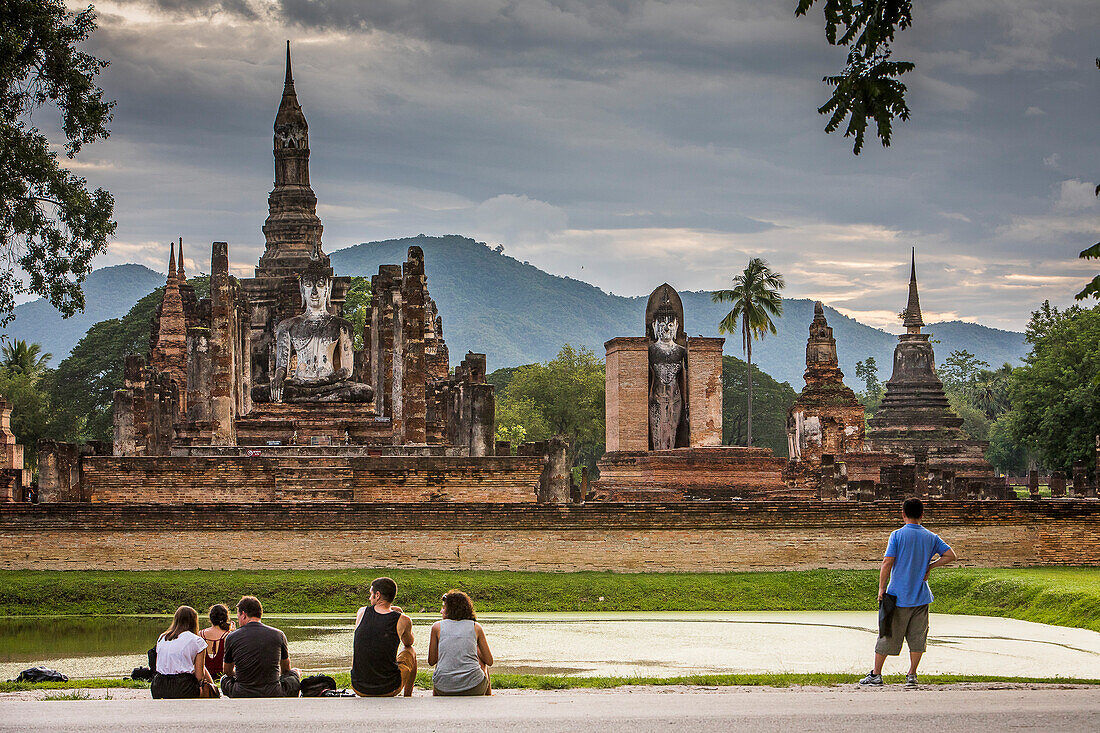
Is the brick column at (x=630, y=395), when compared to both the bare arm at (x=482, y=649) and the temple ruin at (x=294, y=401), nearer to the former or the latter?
the temple ruin at (x=294, y=401)

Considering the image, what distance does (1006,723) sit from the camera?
882 cm

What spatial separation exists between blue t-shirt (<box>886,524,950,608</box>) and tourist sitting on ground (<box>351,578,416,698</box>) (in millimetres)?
3872

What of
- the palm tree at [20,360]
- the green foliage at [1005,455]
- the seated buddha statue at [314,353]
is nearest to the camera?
the seated buddha statue at [314,353]

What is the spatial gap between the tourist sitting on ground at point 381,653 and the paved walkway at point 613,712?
23 cm

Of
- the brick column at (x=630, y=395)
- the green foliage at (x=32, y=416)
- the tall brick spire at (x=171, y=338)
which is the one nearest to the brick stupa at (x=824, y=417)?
the brick column at (x=630, y=395)

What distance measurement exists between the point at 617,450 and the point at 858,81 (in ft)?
79.9

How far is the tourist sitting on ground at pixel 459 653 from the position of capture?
1009 centimetres

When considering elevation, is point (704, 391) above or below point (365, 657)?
above

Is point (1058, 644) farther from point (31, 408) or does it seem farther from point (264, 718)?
point (31, 408)

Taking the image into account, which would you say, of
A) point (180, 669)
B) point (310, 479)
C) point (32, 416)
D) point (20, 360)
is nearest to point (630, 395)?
point (310, 479)

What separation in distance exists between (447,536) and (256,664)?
1108 centimetres

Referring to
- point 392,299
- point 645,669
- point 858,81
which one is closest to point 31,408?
point 392,299

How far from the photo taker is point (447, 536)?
2134 cm

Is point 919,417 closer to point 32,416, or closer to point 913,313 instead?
point 913,313
